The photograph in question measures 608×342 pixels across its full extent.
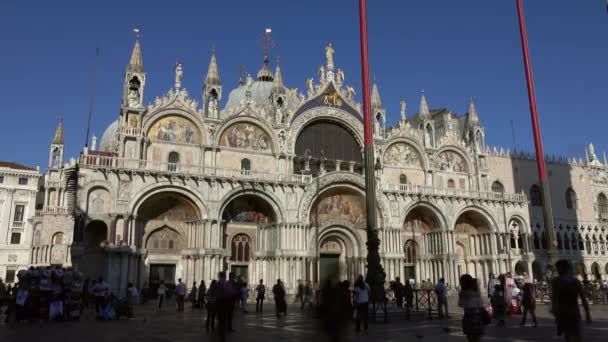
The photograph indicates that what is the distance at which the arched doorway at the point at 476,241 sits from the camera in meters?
41.7

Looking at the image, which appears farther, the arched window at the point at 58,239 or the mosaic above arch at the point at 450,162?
the mosaic above arch at the point at 450,162

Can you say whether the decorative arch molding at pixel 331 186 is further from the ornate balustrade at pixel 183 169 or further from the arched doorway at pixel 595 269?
the arched doorway at pixel 595 269

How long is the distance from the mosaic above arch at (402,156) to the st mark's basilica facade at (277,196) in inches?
3.5

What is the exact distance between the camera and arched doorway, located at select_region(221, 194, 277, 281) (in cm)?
3366

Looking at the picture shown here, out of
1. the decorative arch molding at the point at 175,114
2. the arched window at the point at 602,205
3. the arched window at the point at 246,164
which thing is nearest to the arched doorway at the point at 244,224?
the arched window at the point at 246,164

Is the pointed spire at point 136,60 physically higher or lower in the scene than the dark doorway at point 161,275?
higher

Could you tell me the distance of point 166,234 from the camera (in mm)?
32188

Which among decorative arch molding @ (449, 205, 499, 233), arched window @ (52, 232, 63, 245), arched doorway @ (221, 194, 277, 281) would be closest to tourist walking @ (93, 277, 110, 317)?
arched doorway @ (221, 194, 277, 281)

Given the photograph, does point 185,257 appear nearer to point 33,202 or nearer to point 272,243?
point 272,243

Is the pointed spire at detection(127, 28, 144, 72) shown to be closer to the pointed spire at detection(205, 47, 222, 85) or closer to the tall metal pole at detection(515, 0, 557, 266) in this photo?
the pointed spire at detection(205, 47, 222, 85)

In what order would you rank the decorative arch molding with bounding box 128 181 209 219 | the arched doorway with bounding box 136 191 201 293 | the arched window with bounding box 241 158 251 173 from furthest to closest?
the arched window with bounding box 241 158 251 173 → the arched doorway with bounding box 136 191 201 293 → the decorative arch molding with bounding box 128 181 209 219

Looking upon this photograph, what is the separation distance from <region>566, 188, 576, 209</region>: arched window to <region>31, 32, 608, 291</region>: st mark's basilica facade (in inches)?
217

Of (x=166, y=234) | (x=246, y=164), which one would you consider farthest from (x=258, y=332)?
(x=246, y=164)

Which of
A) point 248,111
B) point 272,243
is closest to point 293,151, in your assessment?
point 248,111
